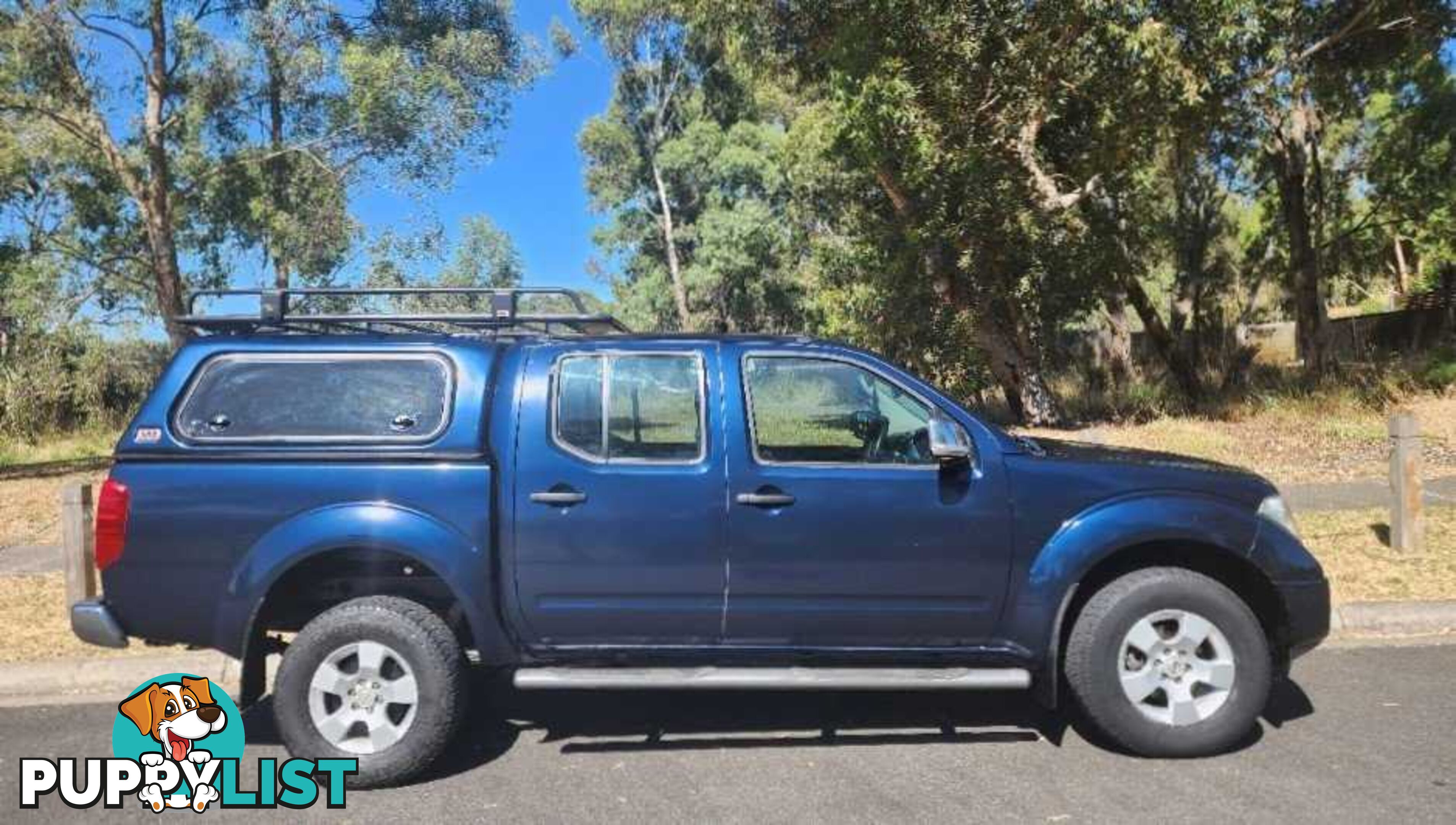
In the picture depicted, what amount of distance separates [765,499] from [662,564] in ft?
1.66

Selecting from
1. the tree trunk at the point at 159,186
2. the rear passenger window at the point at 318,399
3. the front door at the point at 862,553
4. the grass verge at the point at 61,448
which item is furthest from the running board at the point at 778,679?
the grass verge at the point at 61,448

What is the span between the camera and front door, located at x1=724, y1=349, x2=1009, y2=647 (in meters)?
4.43

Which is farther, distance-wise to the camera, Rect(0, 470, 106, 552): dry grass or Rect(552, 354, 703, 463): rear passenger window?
Rect(0, 470, 106, 552): dry grass

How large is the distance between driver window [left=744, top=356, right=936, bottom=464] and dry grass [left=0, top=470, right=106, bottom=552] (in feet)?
24.5

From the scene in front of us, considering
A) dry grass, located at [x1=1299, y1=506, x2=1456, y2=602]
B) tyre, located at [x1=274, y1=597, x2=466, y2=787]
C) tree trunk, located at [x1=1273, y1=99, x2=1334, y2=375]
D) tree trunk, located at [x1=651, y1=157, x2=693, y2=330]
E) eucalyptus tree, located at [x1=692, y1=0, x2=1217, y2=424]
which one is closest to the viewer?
tyre, located at [x1=274, y1=597, x2=466, y2=787]

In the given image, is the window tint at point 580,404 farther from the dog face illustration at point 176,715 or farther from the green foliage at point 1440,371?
the green foliage at point 1440,371

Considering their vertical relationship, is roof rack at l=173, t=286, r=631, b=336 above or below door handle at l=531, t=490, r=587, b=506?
above

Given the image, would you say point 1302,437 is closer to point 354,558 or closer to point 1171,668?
point 1171,668

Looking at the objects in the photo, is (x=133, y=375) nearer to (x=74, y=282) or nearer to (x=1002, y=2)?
(x=74, y=282)

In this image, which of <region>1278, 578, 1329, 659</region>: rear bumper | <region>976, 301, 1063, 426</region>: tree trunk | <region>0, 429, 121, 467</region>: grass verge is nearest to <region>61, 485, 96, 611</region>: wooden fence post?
<region>1278, 578, 1329, 659</region>: rear bumper

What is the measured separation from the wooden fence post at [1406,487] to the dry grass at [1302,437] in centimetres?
323

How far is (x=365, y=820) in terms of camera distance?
13.4 ft

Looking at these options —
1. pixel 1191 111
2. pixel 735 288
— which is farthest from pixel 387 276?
pixel 735 288

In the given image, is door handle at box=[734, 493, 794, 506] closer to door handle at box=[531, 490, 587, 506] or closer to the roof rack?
door handle at box=[531, 490, 587, 506]
